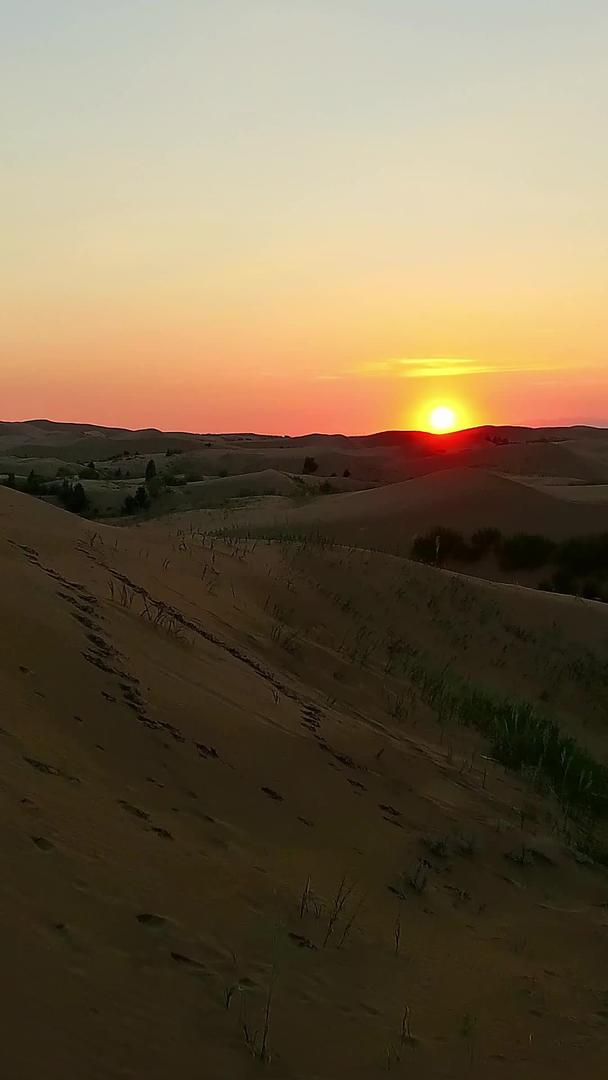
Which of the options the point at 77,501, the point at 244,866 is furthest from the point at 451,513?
the point at 244,866

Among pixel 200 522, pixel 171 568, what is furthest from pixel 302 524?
pixel 171 568

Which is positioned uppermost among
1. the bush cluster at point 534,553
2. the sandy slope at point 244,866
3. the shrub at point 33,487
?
the shrub at point 33,487

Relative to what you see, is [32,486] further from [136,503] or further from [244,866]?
[244,866]

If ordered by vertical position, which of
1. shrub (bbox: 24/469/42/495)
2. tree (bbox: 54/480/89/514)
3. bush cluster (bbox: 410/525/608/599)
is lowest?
bush cluster (bbox: 410/525/608/599)

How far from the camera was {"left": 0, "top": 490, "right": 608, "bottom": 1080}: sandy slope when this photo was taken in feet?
9.05

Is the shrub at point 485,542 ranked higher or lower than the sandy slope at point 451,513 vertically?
lower

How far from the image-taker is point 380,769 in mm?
5758

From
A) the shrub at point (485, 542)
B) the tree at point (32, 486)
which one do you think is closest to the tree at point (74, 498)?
the tree at point (32, 486)

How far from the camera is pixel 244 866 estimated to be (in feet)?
12.7

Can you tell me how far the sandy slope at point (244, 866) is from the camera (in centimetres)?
276

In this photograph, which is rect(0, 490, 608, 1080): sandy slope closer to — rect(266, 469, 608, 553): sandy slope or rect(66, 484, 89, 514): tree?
rect(266, 469, 608, 553): sandy slope

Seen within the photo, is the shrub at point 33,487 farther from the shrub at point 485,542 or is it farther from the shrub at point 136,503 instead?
the shrub at point 485,542

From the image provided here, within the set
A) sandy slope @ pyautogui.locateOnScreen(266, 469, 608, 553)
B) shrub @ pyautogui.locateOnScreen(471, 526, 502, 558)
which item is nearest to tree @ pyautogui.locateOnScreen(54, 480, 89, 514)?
Answer: sandy slope @ pyautogui.locateOnScreen(266, 469, 608, 553)

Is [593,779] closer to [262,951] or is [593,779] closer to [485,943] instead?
[485,943]
